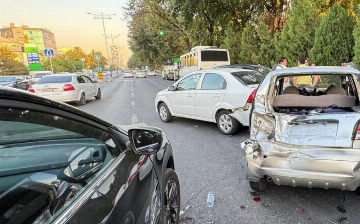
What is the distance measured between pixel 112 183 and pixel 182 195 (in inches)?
74.8

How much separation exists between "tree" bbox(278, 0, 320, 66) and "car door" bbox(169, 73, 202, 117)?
893 centimetres

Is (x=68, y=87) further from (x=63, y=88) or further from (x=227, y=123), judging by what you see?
(x=227, y=123)

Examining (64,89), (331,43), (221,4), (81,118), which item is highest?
(221,4)

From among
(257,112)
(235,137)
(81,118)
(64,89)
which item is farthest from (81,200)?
(64,89)

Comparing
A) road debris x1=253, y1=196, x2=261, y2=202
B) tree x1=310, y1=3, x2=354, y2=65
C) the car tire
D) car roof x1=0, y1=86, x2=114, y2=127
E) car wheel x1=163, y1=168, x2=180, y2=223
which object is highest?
tree x1=310, y1=3, x2=354, y2=65

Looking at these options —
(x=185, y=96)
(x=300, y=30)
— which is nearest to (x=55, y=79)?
(x=185, y=96)

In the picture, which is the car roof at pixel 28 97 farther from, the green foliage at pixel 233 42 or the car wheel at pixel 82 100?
the green foliage at pixel 233 42

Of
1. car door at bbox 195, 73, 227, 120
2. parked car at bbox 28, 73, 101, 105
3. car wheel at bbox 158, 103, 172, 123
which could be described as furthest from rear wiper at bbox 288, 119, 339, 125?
parked car at bbox 28, 73, 101, 105

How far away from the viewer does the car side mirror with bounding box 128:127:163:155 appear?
165cm

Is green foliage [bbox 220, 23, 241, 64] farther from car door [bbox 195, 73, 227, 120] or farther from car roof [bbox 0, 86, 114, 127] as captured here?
car roof [bbox 0, 86, 114, 127]

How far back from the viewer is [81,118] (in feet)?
4.73

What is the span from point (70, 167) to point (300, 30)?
13720 millimetres

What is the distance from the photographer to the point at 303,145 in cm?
243

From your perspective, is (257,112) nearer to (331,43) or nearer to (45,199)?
(45,199)
